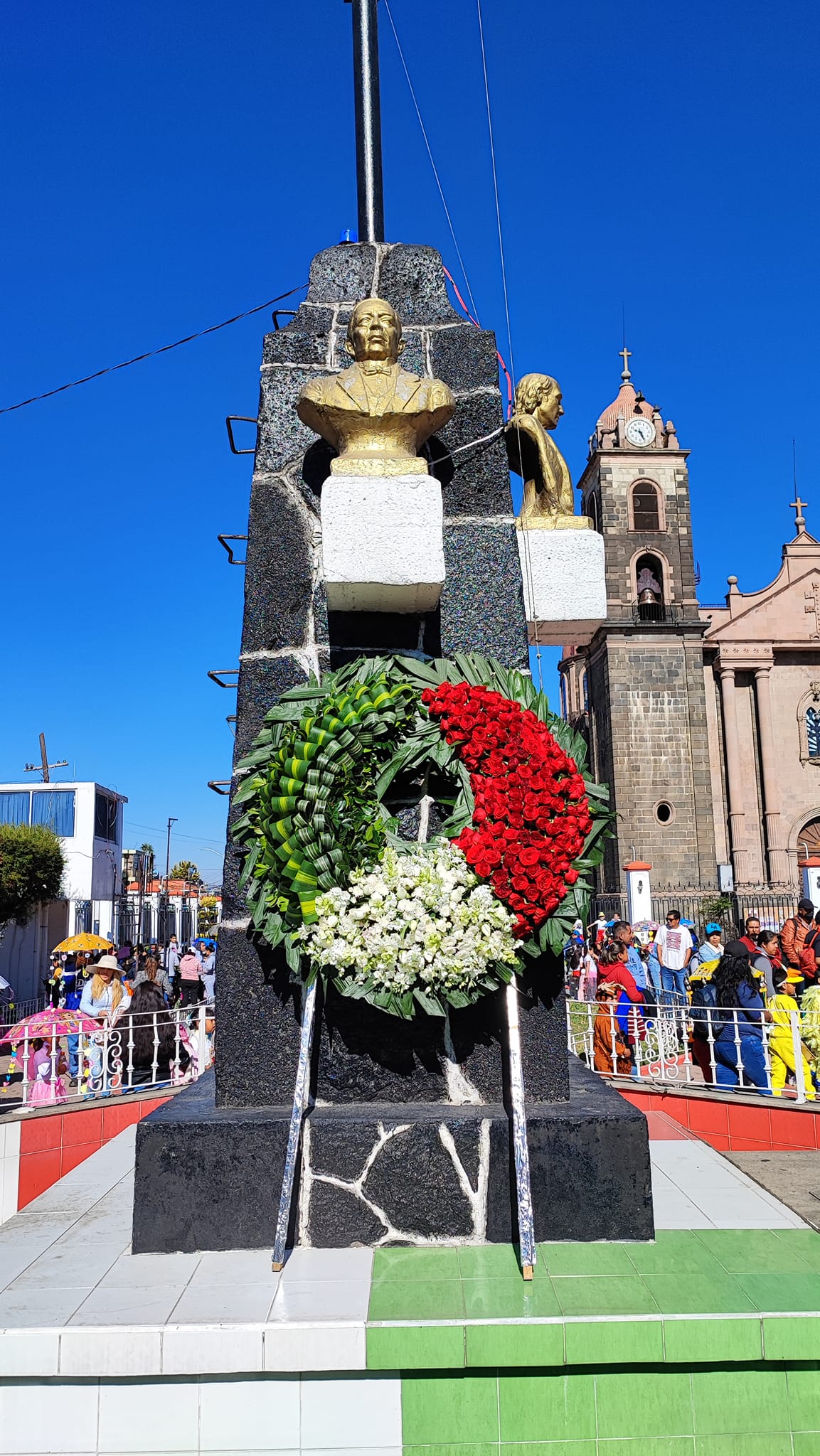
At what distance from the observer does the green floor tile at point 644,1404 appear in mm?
→ 2648

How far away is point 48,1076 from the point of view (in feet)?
23.1

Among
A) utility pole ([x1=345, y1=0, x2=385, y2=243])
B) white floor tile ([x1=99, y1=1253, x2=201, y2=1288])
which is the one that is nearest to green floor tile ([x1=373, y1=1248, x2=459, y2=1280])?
white floor tile ([x1=99, y1=1253, x2=201, y2=1288])

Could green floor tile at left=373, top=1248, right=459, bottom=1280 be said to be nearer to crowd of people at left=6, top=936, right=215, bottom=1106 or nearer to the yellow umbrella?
crowd of people at left=6, top=936, right=215, bottom=1106

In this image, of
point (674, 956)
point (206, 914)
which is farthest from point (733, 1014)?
point (206, 914)

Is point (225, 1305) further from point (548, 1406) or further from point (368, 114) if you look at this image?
point (368, 114)

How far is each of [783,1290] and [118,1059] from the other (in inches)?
183

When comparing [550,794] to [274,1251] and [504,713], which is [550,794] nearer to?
[504,713]

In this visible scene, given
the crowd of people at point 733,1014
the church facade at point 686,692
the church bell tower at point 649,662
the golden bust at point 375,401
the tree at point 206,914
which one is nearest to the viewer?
the golden bust at point 375,401

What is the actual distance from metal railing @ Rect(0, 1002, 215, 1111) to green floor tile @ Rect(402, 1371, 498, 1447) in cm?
396

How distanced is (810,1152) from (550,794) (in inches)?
153

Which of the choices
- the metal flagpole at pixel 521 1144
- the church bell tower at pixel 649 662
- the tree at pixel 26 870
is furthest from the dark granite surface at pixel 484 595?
the church bell tower at pixel 649 662

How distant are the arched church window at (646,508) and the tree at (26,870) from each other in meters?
21.1

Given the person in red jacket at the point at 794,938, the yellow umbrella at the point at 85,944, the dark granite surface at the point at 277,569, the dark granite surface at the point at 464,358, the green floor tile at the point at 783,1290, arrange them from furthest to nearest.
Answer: the yellow umbrella at the point at 85,944 → the person in red jacket at the point at 794,938 → the dark granite surface at the point at 464,358 → the dark granite surface at the point at 277,569 → the green floor tile at the point at 783,1290

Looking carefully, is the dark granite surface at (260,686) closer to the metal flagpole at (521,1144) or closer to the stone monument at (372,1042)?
the stone monument at (372,1042)
